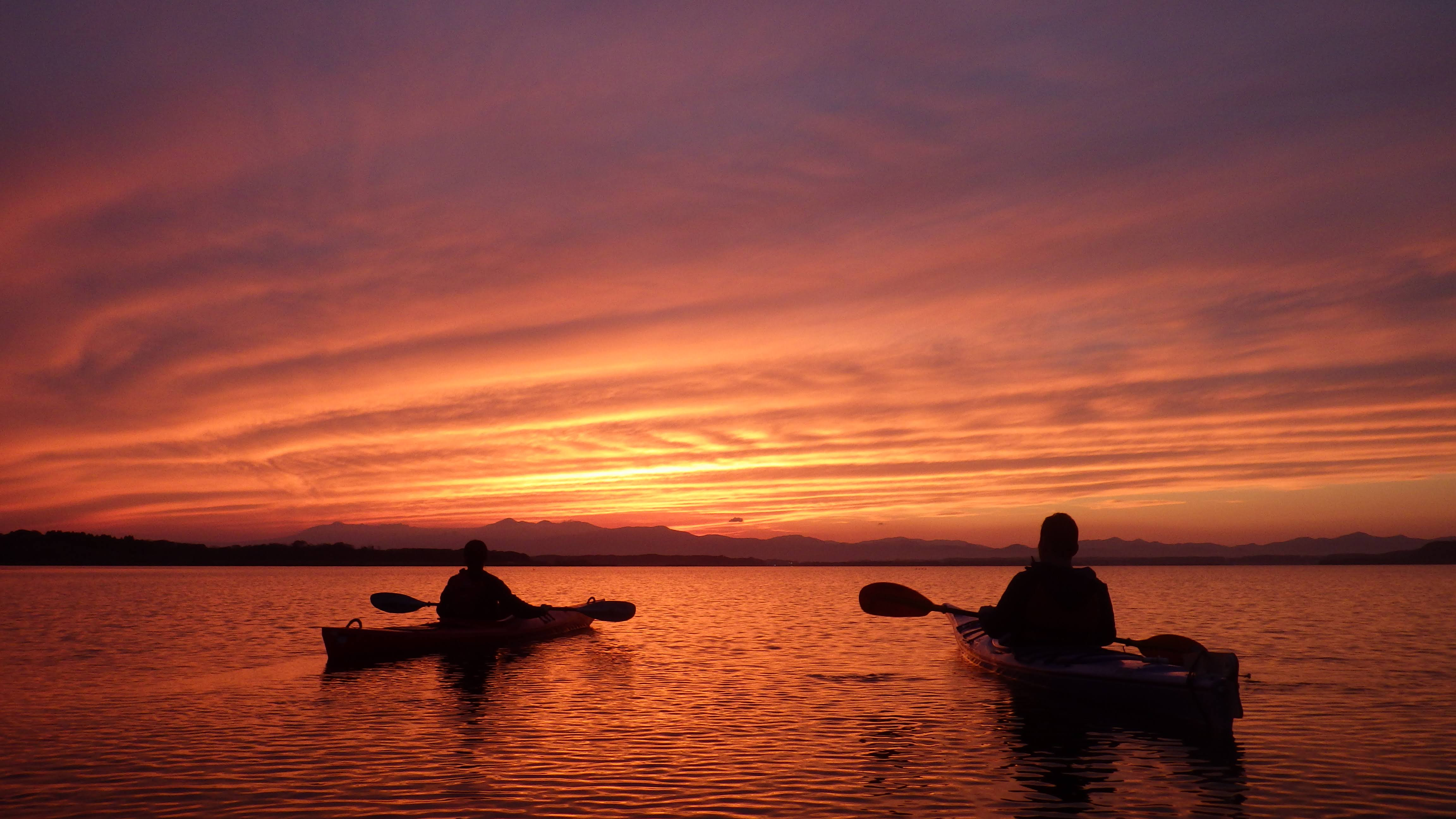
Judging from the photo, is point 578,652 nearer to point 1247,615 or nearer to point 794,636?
point 794,636

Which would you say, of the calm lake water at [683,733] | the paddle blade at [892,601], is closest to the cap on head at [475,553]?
the calm lake water at [683,733]

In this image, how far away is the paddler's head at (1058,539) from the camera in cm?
1355

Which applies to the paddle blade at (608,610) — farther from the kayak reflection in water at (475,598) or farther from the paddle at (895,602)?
the paddle at (895,602)

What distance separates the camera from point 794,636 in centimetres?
2772

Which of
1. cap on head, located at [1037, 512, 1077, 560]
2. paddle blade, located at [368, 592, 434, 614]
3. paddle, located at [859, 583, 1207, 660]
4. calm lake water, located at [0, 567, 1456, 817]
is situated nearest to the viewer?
calm lake water, located at [0, 567, 1456, 817]

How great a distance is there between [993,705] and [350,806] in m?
9.99

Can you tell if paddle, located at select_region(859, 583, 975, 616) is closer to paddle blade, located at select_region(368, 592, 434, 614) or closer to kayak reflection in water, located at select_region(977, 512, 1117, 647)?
kayak reflection in water, located at select_region(977, 512, 1117, 647)

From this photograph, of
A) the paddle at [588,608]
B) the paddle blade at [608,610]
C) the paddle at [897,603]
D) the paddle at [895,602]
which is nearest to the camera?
the paddle at [897,603]

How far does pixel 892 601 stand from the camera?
1855cm

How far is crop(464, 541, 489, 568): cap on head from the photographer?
21.4m

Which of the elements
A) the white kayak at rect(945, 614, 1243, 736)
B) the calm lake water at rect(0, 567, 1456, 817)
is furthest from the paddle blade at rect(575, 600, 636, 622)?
the white kayak at rect(945, 614, 1243, 736)

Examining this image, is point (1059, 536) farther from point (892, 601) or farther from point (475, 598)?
point (475, 598)

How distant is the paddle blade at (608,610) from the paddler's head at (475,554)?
4571 millimetres

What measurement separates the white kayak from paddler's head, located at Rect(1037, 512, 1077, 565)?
5.07 feet
